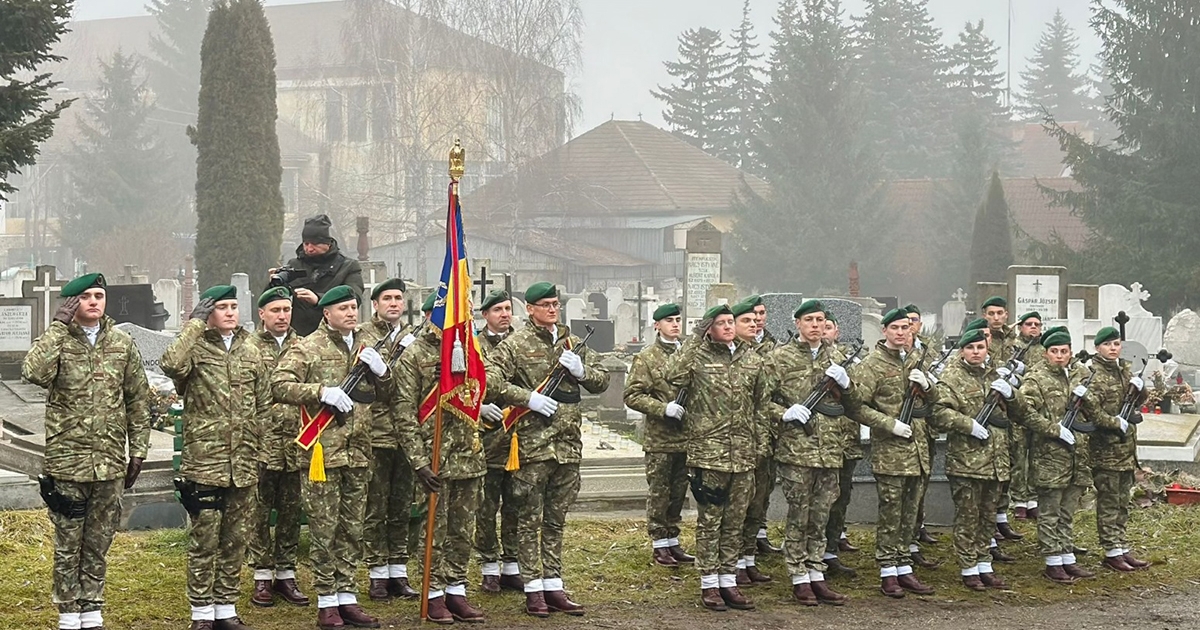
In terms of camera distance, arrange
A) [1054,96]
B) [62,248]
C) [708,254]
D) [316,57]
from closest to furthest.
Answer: [708,254] → [316,57] → [62,248] → [1054,96]

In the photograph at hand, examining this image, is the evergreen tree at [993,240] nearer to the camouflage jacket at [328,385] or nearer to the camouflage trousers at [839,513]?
the camouflage trousers at [839,513]

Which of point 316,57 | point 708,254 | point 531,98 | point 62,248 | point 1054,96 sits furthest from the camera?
point 1054,96

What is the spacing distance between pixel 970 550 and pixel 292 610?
14.3ft

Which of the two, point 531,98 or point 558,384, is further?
point 531,98

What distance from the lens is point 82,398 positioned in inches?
288

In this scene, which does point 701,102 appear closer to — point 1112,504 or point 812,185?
point 812,185

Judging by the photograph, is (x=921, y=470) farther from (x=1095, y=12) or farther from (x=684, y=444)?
(x=1095, y=12)

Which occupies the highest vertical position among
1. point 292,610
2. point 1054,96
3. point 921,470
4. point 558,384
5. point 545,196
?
point 1054,96

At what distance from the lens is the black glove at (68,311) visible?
734 centimetres

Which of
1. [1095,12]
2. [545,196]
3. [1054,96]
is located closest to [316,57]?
[545,196]

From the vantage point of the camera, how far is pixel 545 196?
161 feet

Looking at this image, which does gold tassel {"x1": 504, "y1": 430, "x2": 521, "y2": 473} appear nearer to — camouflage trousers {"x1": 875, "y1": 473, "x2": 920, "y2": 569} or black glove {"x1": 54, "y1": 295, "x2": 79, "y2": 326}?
camouflage trousers {"x1": 875, "y1": 473, "x2": 920, "y2": 569}

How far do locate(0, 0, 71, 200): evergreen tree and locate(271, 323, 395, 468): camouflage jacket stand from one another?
652 cm

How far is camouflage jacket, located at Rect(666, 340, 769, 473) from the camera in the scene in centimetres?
870
